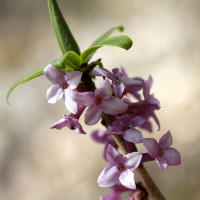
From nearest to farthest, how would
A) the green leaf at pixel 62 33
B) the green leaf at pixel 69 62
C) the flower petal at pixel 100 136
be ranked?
the green leaf at pixel 69 62, the green leaf at pixel 62 33, the flower petal at pixel 100 136

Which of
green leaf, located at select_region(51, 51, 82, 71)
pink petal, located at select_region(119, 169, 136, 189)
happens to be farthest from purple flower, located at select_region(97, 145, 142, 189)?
green leaf, located at select_region(51, 51, 82, 71)

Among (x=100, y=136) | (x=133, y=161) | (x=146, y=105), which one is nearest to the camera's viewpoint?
(x=133, y=161)

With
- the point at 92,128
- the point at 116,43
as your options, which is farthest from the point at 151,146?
the point at 92,128

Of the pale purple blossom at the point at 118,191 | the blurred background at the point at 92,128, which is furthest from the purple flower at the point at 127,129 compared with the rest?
the blurred background at the point at 92,128

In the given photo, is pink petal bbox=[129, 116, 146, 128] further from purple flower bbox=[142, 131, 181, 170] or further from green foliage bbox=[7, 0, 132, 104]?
green foliage bbox=[7, 0, 132, 104]

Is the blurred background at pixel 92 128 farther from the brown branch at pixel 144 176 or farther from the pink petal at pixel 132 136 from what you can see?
the pink petal at pixel 132 136

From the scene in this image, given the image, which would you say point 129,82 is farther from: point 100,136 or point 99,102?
point 100,136

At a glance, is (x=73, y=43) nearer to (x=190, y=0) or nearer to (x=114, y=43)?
(x=114, y=43)
